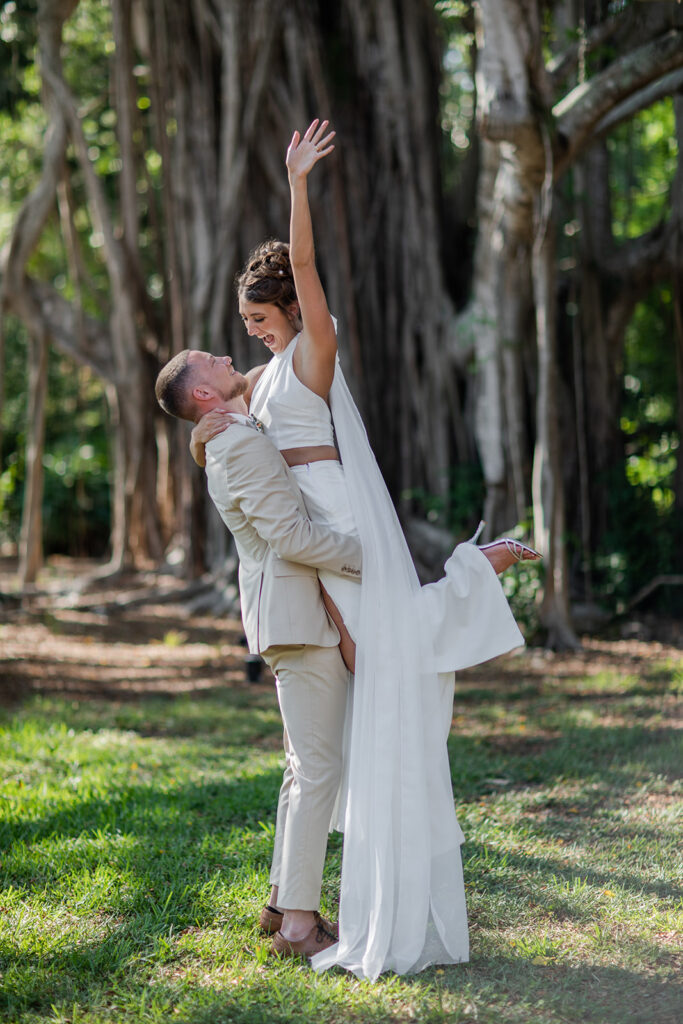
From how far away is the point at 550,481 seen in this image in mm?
5797

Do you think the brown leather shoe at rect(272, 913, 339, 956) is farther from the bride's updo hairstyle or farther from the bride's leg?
the bride's updo hairstyle

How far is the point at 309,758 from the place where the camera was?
89.7 inches

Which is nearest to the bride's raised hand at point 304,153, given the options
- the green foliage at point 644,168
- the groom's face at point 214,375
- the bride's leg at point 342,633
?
the groom's face at point 214,375

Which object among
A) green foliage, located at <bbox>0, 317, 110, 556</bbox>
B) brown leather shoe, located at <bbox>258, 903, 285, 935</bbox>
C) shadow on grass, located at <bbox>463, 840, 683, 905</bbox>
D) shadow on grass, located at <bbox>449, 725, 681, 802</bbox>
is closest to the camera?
brown leather shoe, located at <bbox>258, 903, 285, 935</bbox>

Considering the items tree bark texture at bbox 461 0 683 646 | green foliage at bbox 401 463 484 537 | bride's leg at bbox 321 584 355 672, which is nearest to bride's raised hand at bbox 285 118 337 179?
bride's leg at bbox 321 584 355 672

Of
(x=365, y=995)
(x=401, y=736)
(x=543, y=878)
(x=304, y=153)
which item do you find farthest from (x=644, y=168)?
(x=365, y=995)

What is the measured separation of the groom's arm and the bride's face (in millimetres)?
287

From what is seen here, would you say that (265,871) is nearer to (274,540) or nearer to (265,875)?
(265,875)

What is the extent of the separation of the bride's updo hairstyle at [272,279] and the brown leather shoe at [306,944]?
1449mm

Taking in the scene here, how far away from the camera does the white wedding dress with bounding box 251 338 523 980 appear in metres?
2.18

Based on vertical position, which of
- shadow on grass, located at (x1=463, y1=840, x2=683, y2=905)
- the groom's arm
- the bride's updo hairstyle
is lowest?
shadow on grass, located at (x1=463, y1=840, x2=683, y2=905)

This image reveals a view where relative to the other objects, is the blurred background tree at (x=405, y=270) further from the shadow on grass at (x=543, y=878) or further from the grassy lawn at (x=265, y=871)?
the shadow on grass at (x=543, y=878)

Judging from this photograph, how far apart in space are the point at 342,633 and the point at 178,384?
69 centimetres

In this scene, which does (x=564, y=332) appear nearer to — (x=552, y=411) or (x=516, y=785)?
(x=552, y=411)
